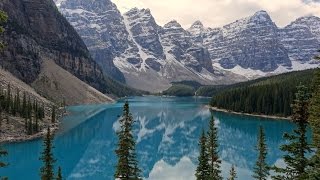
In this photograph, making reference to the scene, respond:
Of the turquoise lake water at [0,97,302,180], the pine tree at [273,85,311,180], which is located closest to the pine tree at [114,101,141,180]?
the pine tree at [273,85,311,180]

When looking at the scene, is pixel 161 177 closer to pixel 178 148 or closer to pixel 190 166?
pixel 190 166

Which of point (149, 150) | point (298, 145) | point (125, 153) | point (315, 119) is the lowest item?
point (149, 150)

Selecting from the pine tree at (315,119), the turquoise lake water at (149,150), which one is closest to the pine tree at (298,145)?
the pine tree at (315,119)

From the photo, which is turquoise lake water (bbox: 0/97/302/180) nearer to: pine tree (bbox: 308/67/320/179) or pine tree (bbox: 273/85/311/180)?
pine tree (bbox: 273/85/311/180)

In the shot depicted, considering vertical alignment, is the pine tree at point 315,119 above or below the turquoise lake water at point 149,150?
above

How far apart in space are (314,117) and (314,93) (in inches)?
65.5

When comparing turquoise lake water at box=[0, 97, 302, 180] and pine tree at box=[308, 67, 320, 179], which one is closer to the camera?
pine tree at box=[308, 67, 320, 179]

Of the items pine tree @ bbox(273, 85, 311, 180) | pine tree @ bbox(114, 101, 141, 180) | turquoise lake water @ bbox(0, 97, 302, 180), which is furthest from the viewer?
turquoise lake water @ bbox(0, 97, 302, 180)

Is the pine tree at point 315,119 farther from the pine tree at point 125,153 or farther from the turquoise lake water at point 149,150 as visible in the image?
the turquoise lake water at point 149,150

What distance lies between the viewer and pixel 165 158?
382ft

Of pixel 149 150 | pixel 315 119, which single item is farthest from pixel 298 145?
pixel 149 150

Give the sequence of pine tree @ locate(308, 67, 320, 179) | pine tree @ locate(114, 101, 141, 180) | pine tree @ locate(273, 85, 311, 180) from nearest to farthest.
→ 1. pine tree @ locate(308, 67, 320, 179)
2. pine tree @ locate(273, 85, 311, 180)
3. pine tree @ locate(114, 101, 141, 180)

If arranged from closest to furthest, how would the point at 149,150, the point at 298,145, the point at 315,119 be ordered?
the point at 315,119, the point at 298,145, the point at 149,150

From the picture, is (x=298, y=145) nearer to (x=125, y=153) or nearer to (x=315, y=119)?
(x=315, y=119)
